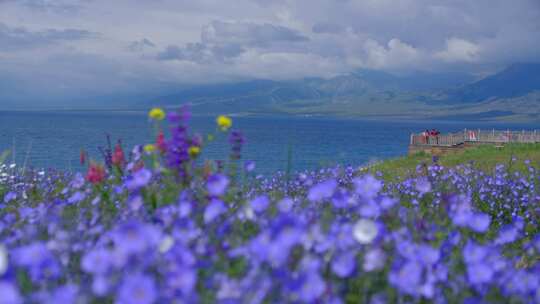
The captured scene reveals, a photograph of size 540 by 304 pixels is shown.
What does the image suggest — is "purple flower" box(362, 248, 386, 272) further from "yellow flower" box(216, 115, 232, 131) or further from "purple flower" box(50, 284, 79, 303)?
"yellow flower" box(216, 115, 232, 131)

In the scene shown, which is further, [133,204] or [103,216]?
[103,216]

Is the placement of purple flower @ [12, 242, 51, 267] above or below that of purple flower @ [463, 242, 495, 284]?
above

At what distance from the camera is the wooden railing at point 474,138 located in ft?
138

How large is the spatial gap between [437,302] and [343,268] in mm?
604

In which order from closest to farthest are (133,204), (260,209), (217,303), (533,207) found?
(217,303), (260,209), (133,204), (533,207)

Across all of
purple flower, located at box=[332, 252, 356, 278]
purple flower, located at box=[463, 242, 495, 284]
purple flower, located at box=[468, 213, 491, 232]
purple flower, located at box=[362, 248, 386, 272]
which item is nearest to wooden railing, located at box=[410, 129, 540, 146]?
purple flower, located at box=[468, 213, 491, 232]

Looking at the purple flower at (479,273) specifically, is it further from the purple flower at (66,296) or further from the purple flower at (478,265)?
the purple flower at (66,296)

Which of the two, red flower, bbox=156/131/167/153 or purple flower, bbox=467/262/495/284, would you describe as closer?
purple flower, bbox=467/262/495/284

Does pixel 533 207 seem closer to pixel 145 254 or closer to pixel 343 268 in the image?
pixel 343 268

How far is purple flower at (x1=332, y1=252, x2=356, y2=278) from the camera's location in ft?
9.75

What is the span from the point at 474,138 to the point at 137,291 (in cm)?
4540

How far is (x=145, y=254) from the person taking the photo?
2.71m

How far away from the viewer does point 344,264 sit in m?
Result: 3.00

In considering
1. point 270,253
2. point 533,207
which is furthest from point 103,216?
point 533,207
